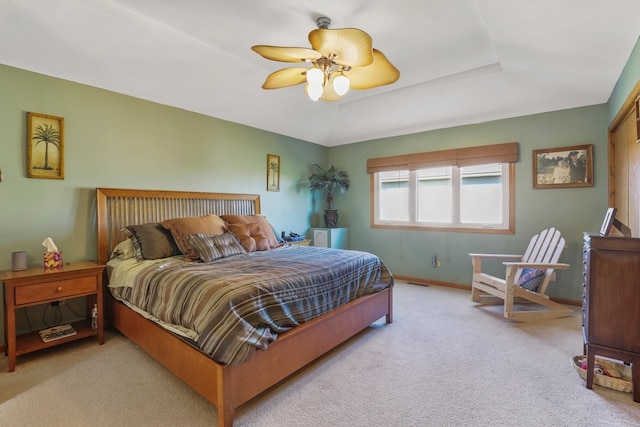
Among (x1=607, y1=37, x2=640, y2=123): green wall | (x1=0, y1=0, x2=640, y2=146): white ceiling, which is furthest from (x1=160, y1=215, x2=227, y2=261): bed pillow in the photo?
(x1=607, y1=37, x2=640, y2=123): green wall

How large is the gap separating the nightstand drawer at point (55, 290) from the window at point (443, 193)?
4.09 m

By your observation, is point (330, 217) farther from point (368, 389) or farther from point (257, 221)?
point (368, 389)

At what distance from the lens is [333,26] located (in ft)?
8.42

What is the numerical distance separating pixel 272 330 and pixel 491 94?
3.85 m

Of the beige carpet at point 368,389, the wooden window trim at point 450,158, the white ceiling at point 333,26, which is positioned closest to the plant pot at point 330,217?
the wooden window trim at point 450,158

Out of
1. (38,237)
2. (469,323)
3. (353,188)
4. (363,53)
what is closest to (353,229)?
(353,188)

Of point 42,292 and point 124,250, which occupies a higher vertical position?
point 124,250

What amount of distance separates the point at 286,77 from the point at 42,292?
8.47 ft

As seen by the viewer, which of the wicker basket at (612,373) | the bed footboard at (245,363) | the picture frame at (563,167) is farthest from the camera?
the picture frame at (563,167)

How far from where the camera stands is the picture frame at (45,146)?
2668mm

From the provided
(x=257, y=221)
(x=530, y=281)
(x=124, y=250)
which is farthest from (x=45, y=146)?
(x=530, y=281)

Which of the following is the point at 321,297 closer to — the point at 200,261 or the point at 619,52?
the point at 200,261

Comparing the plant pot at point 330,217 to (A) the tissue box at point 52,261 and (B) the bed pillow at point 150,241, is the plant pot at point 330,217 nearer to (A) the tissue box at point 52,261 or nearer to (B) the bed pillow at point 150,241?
(B) the bed pillow at point 150,241

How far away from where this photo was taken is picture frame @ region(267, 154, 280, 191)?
4816 millimetres
